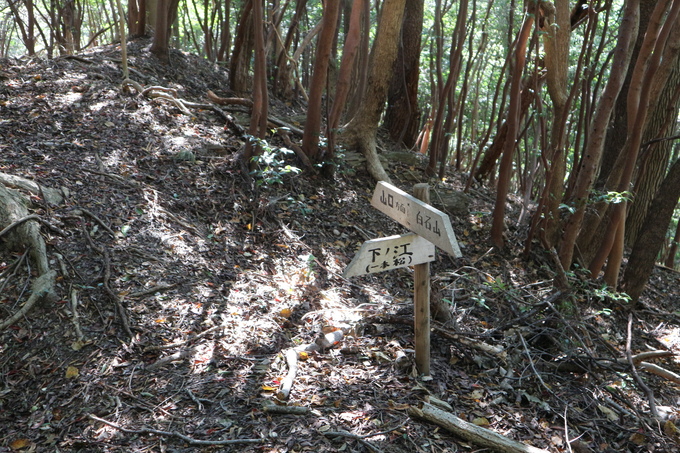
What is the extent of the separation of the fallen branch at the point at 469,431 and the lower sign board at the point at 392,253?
920 mm

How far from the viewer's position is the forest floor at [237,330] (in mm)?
3238

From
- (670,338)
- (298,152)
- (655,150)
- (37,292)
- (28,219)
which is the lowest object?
(670,338)

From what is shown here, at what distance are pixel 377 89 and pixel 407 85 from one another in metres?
1.76

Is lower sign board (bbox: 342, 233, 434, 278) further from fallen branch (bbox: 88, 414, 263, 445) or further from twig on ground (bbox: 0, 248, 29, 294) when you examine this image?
twig on ground (bbox: 0, 248, 29, 294)

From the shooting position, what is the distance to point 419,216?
3.19 meters

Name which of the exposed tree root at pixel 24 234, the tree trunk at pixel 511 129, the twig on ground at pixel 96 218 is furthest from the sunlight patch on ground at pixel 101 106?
the tree trunk at pixel 511 129

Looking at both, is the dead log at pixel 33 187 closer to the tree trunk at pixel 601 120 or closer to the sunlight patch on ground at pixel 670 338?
the tree trunk at pixel 601 120

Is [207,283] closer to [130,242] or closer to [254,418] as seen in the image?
[130,242]

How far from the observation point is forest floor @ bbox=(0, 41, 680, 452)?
3238 mm

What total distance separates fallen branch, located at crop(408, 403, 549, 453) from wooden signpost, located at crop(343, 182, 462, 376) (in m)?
0.45

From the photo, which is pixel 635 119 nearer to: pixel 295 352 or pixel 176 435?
pixel 295 352

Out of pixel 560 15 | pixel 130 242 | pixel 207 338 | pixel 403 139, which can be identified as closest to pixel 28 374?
pixel 207 338

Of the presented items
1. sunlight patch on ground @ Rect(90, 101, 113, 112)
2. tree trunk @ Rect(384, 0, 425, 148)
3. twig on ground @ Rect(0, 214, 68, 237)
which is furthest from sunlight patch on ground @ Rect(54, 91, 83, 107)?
tree trunk @ Rect(384, 0, 425, 148)

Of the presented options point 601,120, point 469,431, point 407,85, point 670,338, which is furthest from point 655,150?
point 469,431
